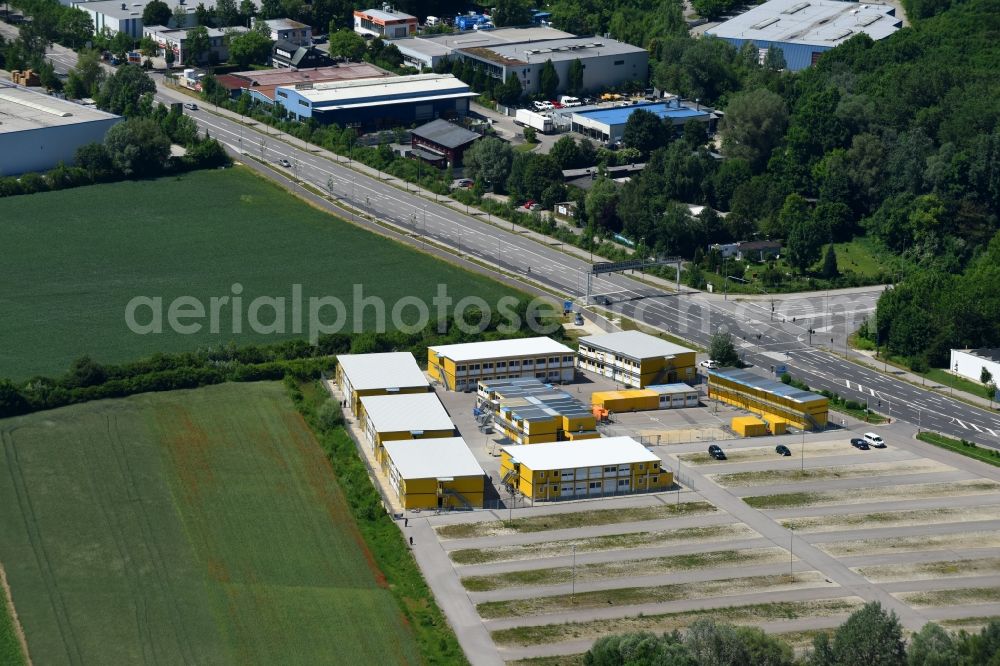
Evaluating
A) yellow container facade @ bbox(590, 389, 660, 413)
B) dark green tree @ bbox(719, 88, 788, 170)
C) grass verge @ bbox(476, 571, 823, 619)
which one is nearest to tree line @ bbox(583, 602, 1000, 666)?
grass verge @ bbox(476, 571, 823, 619)

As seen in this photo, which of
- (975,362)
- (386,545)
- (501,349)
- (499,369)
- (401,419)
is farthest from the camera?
(975,362)

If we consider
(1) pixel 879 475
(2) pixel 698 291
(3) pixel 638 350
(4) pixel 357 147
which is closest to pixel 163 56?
(4) pixel 357 147

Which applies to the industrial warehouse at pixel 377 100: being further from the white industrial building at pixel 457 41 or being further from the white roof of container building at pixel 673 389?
the white roof of container building at pixel 673 389

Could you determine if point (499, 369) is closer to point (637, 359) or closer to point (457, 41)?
point (637, 359)

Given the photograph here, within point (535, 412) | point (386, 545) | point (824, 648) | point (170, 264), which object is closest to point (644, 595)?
point (824, 648)

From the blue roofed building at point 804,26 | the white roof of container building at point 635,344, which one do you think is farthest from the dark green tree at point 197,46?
the white roof of container building at point 635,344

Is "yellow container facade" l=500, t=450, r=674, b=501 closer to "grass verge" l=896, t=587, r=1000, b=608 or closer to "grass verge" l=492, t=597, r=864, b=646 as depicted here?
"grass verge" l=492, t=597, r=864, b=646
